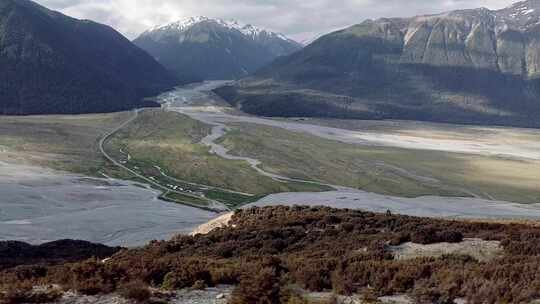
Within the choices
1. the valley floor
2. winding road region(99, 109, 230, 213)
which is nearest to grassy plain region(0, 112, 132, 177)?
the valley floor

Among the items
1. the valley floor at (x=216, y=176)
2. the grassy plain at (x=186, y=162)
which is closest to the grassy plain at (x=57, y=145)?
the valley floor at (x=216, y=176)

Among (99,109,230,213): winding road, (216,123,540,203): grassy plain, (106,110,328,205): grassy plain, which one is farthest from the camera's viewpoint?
(216,123,540,203): grassy plain

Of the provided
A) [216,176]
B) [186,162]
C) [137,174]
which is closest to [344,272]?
[216,176]

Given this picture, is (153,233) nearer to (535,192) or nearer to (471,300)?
(471,300)

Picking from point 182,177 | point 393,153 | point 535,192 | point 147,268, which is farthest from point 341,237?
point 393,153

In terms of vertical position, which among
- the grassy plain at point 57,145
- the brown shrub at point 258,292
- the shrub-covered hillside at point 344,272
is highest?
the brown shrub at point 258,292

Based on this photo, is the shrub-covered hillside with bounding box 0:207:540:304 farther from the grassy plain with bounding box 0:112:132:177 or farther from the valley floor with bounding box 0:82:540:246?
the grassy plain with bounding box 0:112:132:177

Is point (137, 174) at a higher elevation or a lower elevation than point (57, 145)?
lower

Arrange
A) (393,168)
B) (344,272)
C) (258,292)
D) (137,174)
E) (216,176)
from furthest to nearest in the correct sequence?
(393,168), (216,176), (137,174), (344,272), (258,292)

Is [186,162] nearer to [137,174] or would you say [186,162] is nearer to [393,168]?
[137,174]

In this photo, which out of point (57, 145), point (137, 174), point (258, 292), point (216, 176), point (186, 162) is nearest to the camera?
point (258, 292)

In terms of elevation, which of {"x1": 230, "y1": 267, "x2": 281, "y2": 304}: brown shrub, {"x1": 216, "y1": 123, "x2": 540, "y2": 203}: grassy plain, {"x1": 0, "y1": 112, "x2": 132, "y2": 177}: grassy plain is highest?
{"x1": 230, "y1": 267, "x2": 281, "y2": 304}: brown shrub

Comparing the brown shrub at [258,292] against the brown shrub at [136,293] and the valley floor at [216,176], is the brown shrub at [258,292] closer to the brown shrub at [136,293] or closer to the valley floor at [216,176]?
the brown shrub at [136,293]
